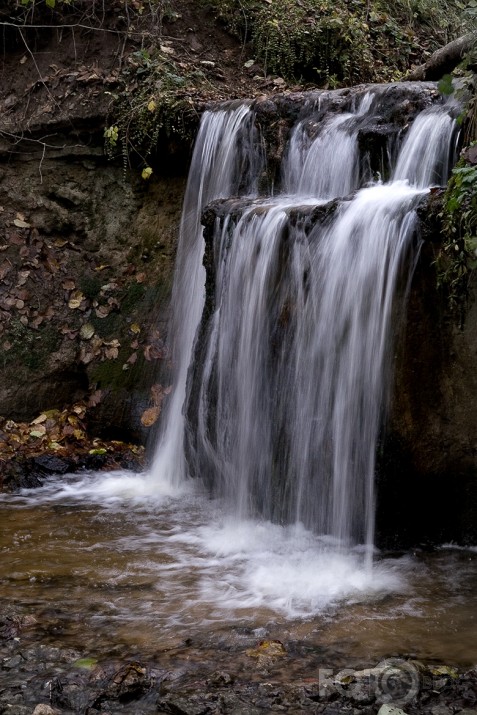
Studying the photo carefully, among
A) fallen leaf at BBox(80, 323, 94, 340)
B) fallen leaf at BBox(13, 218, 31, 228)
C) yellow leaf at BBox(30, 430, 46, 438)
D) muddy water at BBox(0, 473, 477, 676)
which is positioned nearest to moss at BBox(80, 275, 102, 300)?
fallen leaf at BBox(80, 323, 94, 340)

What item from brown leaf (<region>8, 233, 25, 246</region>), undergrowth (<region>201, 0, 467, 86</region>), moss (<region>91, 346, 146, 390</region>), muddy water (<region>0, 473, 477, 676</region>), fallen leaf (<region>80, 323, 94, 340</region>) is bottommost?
muddy water (<region>0, 473, 477, 676</region>)

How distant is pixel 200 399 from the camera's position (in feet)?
19.3

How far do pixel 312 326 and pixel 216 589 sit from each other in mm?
1788

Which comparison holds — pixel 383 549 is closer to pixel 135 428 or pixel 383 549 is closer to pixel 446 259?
pixel 446 259

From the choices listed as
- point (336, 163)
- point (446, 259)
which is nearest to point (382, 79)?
point (336, 163)

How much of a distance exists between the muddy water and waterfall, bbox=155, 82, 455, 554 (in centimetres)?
36

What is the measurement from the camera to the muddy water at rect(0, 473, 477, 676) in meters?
3.58

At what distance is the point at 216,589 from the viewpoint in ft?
14.0

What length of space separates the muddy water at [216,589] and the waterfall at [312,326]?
14.2 inches

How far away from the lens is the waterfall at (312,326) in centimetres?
480

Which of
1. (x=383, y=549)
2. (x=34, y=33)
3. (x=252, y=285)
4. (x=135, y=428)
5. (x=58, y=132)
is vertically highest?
(x=34, y=33)

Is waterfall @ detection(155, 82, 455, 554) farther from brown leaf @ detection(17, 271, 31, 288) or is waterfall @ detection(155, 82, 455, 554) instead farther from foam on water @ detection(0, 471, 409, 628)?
brown leaf @ detection(17, 271, 31, 288)

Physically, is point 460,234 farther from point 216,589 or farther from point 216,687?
point 216,687

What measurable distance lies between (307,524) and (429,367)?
1.31m
